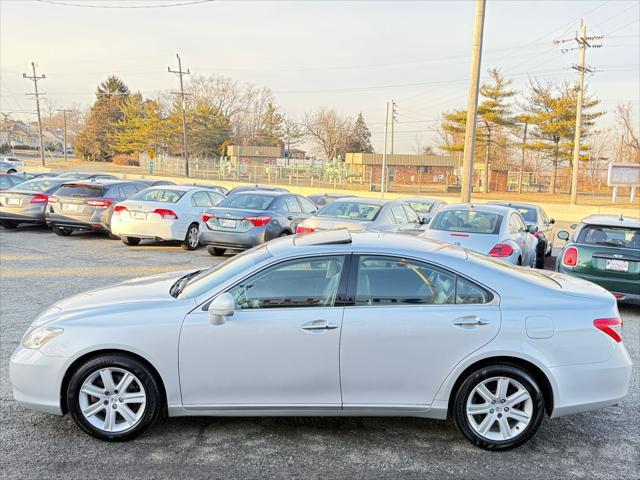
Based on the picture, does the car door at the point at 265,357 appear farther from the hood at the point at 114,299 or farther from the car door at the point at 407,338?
the hood at the point at 114,299

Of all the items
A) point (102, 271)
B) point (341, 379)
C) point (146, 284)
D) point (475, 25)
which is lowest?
point (102, 271)

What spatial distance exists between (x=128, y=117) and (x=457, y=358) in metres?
94.2

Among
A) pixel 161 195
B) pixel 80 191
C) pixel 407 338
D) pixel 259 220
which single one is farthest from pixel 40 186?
pixel 407 338

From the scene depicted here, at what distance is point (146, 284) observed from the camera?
188 inches

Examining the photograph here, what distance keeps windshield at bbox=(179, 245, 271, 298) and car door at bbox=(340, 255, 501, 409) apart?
0.77m

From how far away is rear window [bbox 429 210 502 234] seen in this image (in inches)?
375

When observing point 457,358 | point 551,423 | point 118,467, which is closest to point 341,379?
point 457,358

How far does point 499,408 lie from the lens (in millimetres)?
3990

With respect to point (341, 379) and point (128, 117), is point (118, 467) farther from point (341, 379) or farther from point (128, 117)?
point (128, 117)

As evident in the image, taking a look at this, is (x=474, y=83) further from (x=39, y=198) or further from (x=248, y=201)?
(x=39, y=198)

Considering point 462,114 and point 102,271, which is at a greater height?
point 462,114

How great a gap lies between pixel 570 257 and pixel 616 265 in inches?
23.8

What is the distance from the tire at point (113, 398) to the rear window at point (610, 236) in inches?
268

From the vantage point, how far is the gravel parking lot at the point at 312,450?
367 cm
